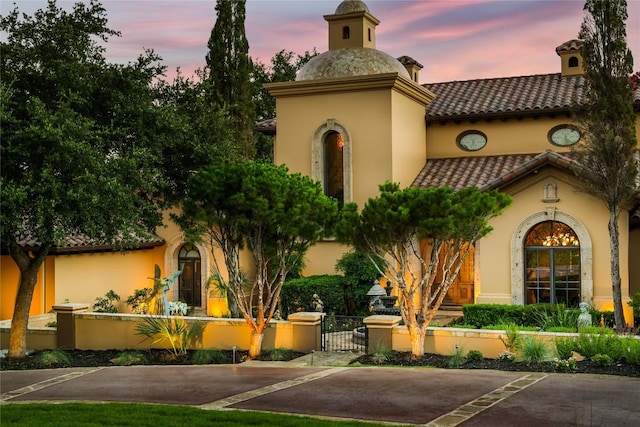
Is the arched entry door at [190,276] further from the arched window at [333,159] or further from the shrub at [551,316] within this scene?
the shrub at [551,316]

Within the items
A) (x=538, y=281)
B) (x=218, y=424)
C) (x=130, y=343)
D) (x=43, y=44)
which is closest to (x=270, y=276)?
(x=130, y=343)

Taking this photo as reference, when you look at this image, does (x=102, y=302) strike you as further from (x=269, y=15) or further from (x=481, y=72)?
(x=481, y=72)

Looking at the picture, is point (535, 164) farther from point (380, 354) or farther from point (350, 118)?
point (380, 354)

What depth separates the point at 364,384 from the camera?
1363cm

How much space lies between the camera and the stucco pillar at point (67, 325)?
19438 mm

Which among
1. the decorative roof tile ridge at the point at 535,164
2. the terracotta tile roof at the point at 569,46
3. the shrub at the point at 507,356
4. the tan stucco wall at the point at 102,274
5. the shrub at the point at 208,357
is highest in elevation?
the terracotta tile roof at the point at 569,46

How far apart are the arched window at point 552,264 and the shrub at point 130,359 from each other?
1167 cm

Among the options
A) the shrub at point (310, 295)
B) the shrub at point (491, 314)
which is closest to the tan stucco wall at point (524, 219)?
the shrub at point (491, 314)

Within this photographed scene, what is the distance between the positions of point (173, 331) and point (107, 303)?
323 inches

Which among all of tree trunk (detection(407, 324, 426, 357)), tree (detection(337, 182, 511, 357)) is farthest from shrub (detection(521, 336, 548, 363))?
tree trunk (detection(407, 324, 426, 357))

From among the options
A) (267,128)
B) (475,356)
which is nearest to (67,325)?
(475,356)

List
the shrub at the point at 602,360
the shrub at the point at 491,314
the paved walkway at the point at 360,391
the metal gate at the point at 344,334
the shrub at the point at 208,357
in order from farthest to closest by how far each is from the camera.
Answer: the shrub at the point at 491,314, the metal gate at the point at 344,334, the shrub at the point at 208,357, the shrub at the point at 602,360, the paved walkway at the point at 360,391

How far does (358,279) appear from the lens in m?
23.5

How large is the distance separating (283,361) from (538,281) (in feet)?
32.6
